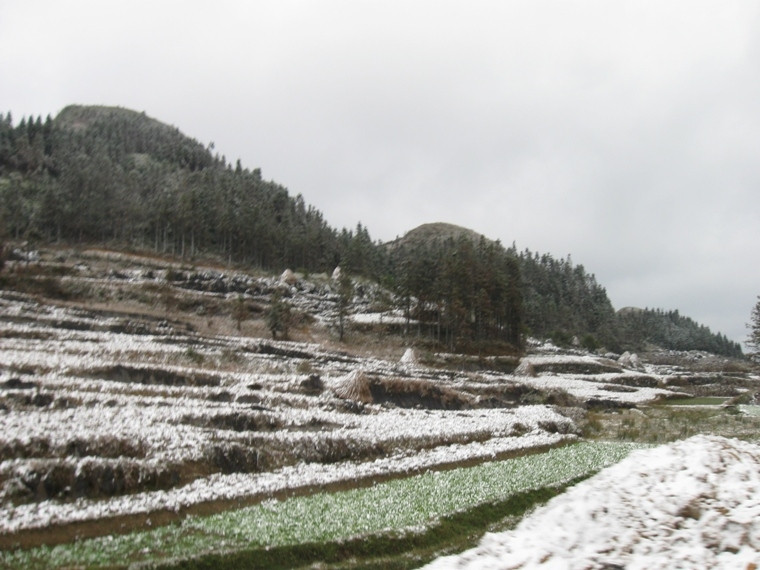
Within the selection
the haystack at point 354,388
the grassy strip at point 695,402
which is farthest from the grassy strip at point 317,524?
the grassy strip at point 695,402

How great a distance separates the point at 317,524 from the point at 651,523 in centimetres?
1409

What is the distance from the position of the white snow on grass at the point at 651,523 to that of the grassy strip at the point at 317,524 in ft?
37.2

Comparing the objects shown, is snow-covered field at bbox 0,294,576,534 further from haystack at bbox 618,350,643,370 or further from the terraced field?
haystack at bbox 618,350,643,370

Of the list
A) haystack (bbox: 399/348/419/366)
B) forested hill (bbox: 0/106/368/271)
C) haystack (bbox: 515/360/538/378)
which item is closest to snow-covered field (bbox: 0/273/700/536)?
haystack (bbox: 399/348/419/366)

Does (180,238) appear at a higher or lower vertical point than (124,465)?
higher

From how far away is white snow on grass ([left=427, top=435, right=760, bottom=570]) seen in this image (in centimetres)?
595

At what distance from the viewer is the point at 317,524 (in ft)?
60.6

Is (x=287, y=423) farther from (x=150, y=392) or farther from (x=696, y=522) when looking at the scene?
(x=696, y=522)

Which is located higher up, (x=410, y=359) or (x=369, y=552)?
(x=410, y=359)

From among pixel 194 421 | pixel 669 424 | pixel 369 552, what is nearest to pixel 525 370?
pixel 669 424

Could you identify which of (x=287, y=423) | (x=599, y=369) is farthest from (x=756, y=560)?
(x=599, y=369)

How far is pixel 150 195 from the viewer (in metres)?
176

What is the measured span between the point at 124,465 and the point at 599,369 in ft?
300

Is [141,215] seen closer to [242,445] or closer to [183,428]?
[183,428]
